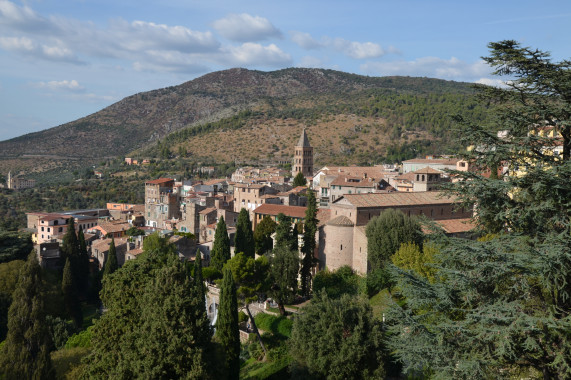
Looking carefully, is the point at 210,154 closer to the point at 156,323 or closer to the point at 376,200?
the point at 376,200

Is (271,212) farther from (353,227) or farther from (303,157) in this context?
(303,157)

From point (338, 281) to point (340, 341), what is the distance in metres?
12.8

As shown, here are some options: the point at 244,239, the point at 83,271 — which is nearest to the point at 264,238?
the point at 244,239

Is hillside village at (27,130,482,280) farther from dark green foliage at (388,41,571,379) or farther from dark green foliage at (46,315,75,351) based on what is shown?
dark green foliage at (388,41,571,379)

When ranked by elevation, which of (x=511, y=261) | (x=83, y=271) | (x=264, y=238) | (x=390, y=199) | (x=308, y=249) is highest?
(x=511, y=261)

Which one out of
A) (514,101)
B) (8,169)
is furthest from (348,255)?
(8,169)

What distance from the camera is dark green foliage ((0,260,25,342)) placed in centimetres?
3441

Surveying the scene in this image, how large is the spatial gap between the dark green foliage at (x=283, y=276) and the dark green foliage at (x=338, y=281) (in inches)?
69.7

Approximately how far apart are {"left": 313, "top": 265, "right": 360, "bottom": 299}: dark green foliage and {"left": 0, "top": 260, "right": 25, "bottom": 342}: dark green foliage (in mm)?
21635

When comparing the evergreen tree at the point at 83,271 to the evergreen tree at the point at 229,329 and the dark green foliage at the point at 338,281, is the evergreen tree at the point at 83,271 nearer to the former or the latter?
the dark green foliage at the point at 338,281

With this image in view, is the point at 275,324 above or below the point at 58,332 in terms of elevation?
above

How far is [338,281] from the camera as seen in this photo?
32.5m

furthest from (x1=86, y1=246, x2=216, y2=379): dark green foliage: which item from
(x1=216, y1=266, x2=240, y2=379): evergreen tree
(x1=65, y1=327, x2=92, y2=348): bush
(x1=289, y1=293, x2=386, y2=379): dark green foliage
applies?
(x1=65, y1=327, x2=92, y2=348): bush

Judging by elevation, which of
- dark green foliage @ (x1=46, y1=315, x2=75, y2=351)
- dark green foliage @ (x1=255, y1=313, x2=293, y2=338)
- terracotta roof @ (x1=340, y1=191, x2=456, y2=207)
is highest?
terracotta roof @ (x1=340, y1=191, x2=456, y2=207)
